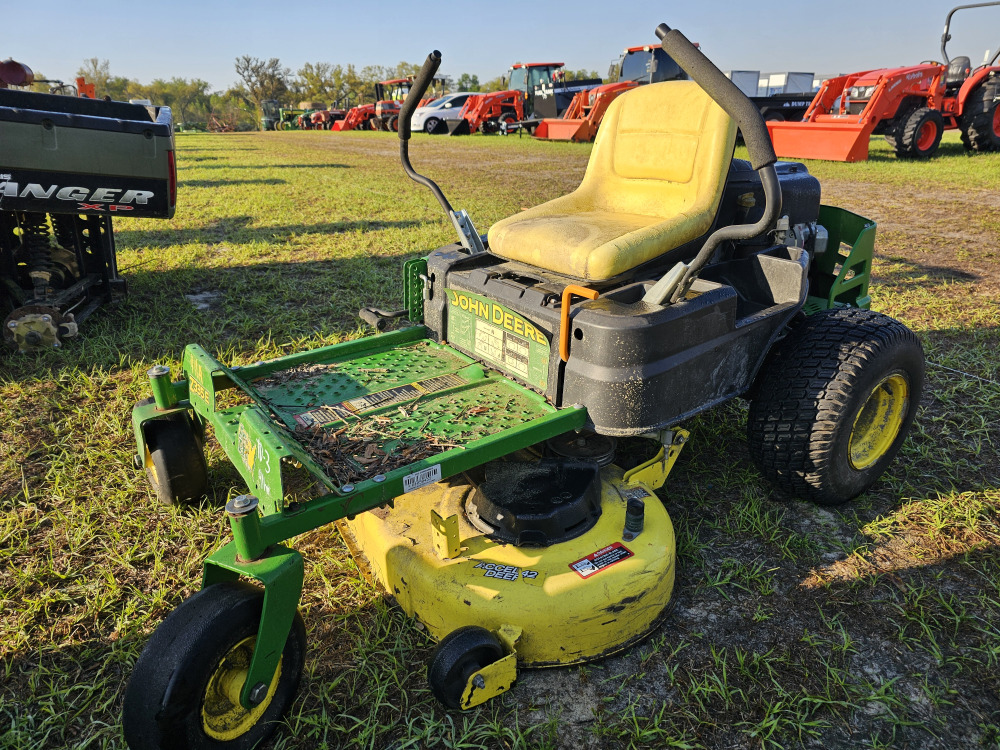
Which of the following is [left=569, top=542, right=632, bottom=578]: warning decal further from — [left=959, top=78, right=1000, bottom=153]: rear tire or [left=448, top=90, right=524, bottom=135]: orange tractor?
[left=448, top=90, right=524, bottom=135]: orange tractor

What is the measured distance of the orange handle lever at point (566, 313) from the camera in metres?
2.23

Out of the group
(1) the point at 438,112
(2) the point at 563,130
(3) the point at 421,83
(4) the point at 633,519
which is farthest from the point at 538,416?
(1) the point at 438,112

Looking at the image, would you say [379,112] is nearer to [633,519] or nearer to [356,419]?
[356,419]

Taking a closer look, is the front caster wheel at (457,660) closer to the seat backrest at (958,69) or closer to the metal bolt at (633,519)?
the metal bolt at (633,519)

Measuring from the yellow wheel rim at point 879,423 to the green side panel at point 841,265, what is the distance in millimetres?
653

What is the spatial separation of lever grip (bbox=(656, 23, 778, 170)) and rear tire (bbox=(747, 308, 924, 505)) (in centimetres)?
92

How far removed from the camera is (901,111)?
12.1 m

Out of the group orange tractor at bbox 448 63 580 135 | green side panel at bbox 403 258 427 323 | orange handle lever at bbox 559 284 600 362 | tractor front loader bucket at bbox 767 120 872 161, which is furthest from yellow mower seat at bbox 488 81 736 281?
orange tractor at bbox 448 63 580 135

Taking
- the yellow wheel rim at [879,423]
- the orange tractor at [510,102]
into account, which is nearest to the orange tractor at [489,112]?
the orange tractor at [510,102]

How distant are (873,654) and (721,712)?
21.8 inches

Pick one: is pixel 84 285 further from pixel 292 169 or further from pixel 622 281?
pixel 292 169

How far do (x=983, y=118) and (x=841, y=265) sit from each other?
39.0ft

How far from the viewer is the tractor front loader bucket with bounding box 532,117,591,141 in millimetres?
16766

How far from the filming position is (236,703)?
Result: 5.75ft
